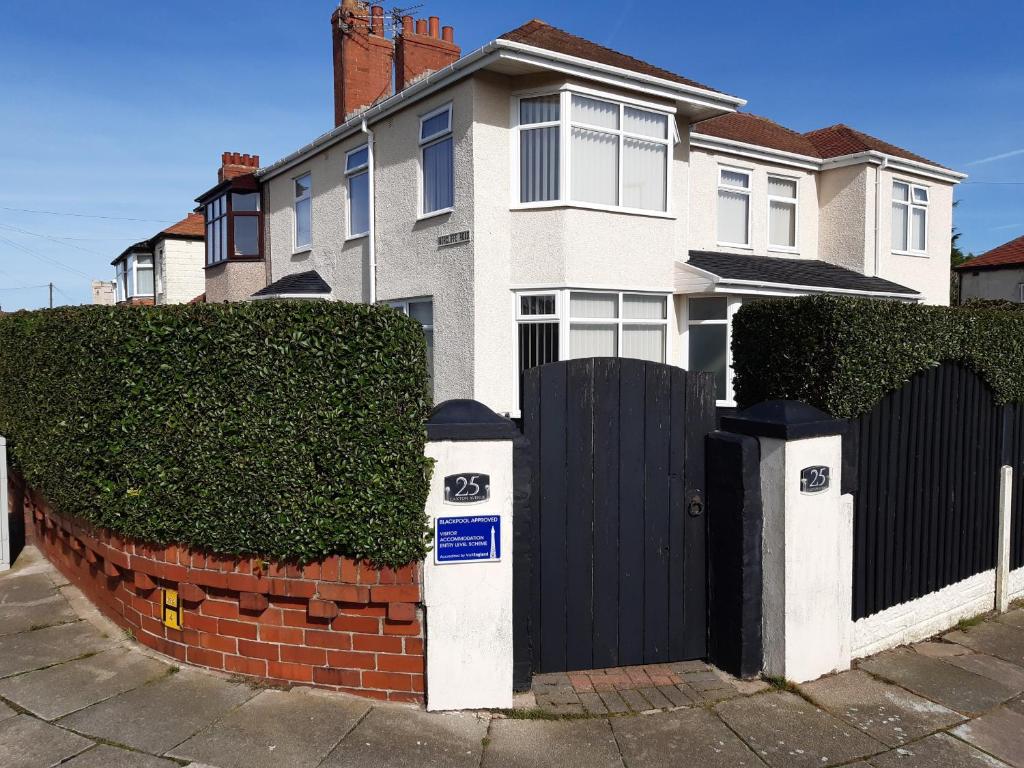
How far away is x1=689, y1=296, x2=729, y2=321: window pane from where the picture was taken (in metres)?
13.2

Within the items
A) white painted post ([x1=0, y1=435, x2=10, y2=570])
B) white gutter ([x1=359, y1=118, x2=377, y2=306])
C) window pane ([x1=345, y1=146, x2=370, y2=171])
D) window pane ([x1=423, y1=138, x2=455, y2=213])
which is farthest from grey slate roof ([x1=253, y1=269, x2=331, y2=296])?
white painted post ([x1=0, y1=435, x2=10, y2=570])

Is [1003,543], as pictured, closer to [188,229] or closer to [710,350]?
[710,350]

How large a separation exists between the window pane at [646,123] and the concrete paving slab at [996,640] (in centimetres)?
836

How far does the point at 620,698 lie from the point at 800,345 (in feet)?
8.38

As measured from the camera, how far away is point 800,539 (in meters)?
4.59

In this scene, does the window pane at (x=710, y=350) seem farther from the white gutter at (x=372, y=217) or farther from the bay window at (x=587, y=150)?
the white gutter at (x=372, y=217)

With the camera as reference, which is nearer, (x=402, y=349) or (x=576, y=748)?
(x=576, y=748)

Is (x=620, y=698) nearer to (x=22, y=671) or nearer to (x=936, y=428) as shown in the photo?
(x=936, y=428)

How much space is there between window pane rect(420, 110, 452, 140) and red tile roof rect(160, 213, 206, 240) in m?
17.5

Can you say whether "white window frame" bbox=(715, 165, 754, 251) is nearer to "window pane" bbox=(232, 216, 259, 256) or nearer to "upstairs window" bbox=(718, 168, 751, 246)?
"upstairs window" bbox=(718, 168, 751, 246)

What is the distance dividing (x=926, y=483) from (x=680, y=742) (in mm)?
3047

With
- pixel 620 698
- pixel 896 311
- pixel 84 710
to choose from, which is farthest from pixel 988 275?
pixel 84 710

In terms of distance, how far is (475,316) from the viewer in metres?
10.7

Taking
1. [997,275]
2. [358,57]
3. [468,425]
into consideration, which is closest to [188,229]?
[358,57]
